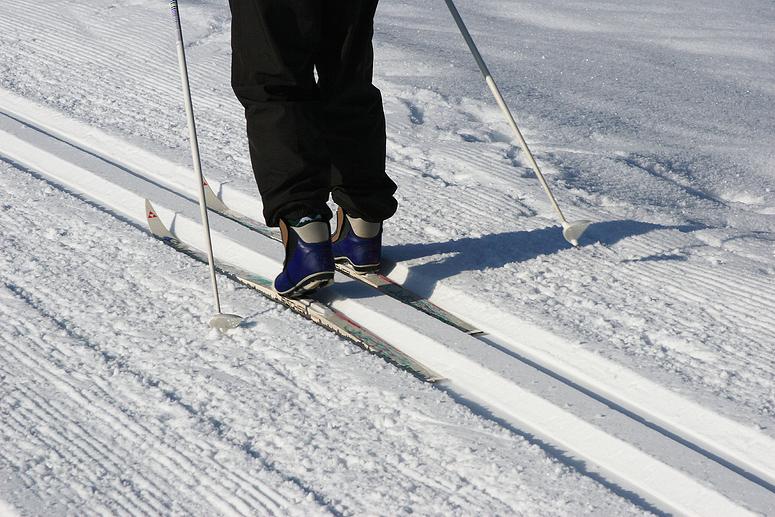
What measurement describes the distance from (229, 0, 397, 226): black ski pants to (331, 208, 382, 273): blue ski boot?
0.39 feet

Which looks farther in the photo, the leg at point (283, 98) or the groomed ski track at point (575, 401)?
the leg at point (283, 98)

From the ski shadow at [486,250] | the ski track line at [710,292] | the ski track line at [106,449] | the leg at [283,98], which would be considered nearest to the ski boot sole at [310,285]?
the leg at [283,98]

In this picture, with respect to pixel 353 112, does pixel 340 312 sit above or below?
below

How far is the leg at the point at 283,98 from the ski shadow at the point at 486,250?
0.38 metres

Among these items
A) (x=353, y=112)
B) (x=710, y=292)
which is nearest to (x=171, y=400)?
(x=353, y=112)

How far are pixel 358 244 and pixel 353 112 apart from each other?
37 centimetres

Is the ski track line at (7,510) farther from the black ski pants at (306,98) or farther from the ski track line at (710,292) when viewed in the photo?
the ski track line at (710,292)

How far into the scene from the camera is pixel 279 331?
2.35 m

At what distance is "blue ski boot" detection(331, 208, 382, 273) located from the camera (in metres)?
2.65

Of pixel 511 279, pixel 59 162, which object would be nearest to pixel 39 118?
pixel 59 162

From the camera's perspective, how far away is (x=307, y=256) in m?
2.41

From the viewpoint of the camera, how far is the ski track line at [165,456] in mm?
1717

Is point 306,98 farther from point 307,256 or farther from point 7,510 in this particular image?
point 7,510

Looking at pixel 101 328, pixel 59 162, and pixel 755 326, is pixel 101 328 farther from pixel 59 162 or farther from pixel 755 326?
pixel 755 326
